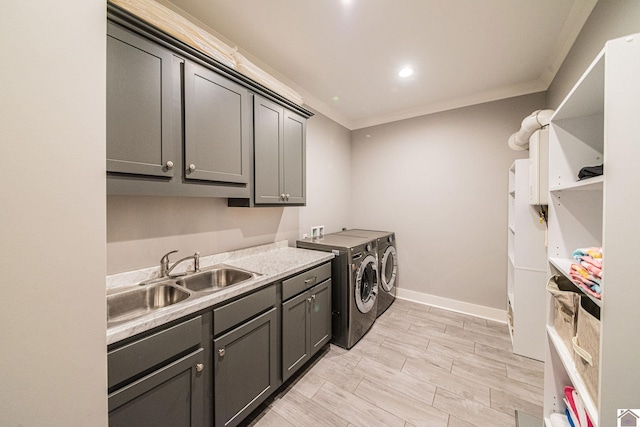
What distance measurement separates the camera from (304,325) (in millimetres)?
1832

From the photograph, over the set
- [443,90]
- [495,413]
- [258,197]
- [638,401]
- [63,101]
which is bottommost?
[495,413]

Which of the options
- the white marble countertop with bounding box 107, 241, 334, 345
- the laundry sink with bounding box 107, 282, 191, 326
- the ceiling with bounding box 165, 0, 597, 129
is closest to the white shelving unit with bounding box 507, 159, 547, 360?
the ceiling with bounding box 165, 0, 597, 129

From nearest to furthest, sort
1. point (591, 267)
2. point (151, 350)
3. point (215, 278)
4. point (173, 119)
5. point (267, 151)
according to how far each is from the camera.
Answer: point (591, 267) → point (151, 350) → point (173, 119) → point (215, 278) → point (267, 151)

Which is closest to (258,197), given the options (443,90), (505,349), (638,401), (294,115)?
(294,115)

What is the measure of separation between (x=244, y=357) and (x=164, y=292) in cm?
65

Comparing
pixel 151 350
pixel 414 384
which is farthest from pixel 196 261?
pixel 414 384

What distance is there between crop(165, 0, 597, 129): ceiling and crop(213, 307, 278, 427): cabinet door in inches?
84.0

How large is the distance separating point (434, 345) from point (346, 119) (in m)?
3.20

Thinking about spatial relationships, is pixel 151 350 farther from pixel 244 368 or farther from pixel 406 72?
pixel 406 72

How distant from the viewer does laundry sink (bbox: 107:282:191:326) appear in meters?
1.25

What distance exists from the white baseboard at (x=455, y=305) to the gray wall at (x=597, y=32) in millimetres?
2335

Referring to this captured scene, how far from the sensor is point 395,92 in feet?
9.02

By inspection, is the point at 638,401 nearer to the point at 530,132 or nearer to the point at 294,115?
the point at 530,132

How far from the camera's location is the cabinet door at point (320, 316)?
75.7 inches
